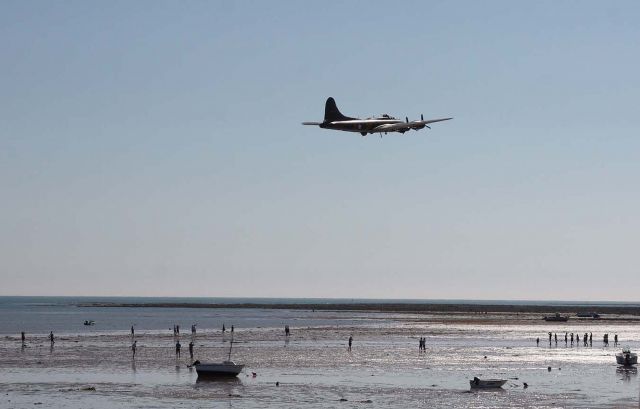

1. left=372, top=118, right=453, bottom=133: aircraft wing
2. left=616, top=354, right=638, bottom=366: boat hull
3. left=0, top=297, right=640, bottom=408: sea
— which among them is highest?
left=372, top=118, right=453, bottom=133: aircraft wing

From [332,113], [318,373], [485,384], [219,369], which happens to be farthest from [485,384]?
[332,113]

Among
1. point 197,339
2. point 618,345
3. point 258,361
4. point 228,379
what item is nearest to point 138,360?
point 258,361

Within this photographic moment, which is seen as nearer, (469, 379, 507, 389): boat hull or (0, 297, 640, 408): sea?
(0, 297, 640, 408): sea

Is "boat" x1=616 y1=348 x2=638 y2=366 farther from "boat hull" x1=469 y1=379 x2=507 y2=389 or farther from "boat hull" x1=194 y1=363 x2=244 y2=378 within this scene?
"boat hull" x1=194 y1=363 x2=244 y2=378

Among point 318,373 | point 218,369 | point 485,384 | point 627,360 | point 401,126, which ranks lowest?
point 318,373

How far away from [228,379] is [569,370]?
24979 millimetres

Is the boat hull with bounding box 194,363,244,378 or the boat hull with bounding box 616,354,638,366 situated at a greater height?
the boat hull with bounding box 616,354,638,366

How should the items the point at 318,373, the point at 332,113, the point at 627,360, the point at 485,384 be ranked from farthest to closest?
the point at 332,113, the point at 627,360, the point at 318,373, the point at 485,384

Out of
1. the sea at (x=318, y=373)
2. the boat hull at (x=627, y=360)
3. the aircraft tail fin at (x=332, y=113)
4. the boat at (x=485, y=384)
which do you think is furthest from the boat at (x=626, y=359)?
the aircraft tail fin at (x=332, y=113)

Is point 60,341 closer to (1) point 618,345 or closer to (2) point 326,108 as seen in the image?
(2) point 326,108

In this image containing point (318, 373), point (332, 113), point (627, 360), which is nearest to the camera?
point (318, 373)

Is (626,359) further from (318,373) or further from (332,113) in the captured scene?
(332,113)

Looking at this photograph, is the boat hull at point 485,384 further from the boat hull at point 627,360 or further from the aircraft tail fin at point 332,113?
the aircraft tail fin at point 332,113

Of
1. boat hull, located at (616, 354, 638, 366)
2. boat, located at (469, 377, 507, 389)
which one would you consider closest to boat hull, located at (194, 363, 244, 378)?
boat, located at (469, 377, 507, 389)
